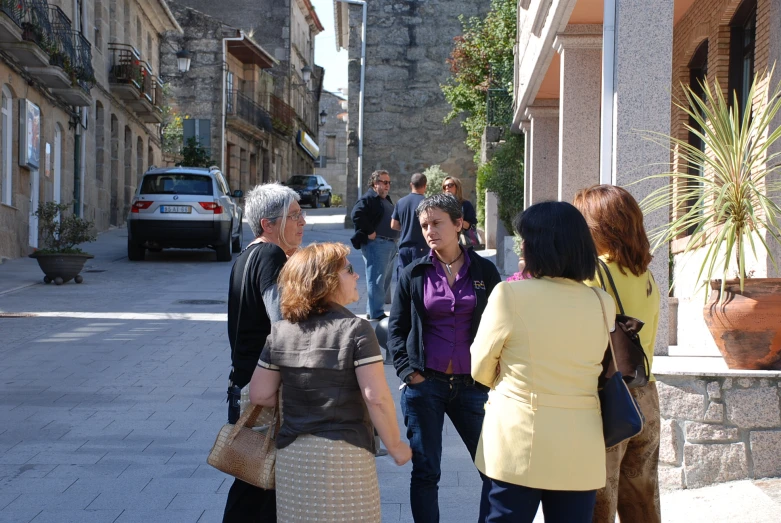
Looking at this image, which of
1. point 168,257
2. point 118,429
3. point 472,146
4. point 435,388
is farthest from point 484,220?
point 435,388

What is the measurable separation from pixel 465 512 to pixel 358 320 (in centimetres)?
199

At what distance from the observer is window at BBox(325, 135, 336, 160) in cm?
7000

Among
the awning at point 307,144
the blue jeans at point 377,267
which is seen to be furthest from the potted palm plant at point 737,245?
the awning at point 307,144

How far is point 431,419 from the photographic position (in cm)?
404

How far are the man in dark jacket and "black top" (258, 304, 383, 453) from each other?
21.2 feet

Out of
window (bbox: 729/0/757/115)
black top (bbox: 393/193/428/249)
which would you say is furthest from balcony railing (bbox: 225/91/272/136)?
window (bbox: 729/0/757/115)

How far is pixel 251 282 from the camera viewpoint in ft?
12.5

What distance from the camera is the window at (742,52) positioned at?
8.95 metres

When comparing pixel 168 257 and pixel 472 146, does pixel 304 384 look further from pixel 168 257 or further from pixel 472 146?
pixel 472 146

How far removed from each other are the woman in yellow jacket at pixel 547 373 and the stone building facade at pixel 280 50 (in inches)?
1547

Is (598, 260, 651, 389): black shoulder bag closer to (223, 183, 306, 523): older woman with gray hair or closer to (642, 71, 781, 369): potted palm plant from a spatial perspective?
(223, 183, 306, 523): older woman with gray hair

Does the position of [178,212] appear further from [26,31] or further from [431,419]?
[431,419]

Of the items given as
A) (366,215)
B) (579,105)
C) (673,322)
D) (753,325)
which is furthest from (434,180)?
(753,325)

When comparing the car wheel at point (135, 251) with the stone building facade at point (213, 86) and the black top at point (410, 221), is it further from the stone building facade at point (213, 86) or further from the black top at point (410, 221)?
the stone building facade at point (213, 86)
